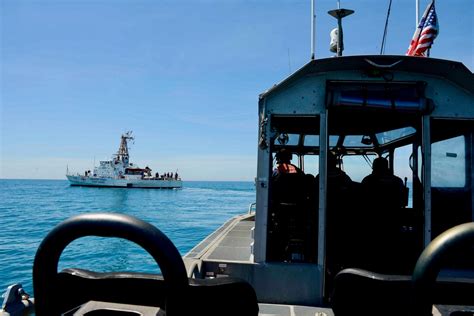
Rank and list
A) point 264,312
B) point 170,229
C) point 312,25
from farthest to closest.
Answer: point 170,229
point 312,25
point 264,312

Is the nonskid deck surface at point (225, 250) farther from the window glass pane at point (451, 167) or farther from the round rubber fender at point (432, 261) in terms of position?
the round rubber fender at point (432, 261)

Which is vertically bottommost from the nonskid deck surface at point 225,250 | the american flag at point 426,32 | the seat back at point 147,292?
the nonskid deck surface at point 225,250

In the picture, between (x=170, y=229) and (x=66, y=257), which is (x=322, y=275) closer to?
(x=66, y=257)

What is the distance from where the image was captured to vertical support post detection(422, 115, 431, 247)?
402cm

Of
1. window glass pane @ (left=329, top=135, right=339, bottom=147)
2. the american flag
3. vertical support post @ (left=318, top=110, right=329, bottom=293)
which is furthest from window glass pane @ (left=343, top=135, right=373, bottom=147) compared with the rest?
vertical support post @ (left=318, top=110, right=329, bottom=293)

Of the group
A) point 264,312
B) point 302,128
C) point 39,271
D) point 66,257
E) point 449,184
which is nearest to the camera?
point 39,271

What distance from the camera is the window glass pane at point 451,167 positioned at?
4.54 meters

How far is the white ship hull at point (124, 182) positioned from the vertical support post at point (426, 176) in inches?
3075

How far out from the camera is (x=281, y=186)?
4.70 metres

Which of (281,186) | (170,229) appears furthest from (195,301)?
(170,229)

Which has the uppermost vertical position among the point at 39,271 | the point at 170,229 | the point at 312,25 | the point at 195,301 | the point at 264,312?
the point at 312,25

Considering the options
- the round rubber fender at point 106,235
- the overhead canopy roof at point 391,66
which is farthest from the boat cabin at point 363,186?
the round rubber fender at point 106,235

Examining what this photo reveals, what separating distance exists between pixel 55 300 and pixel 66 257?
15.7 metres

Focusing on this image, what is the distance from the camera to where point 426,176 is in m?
4.07
